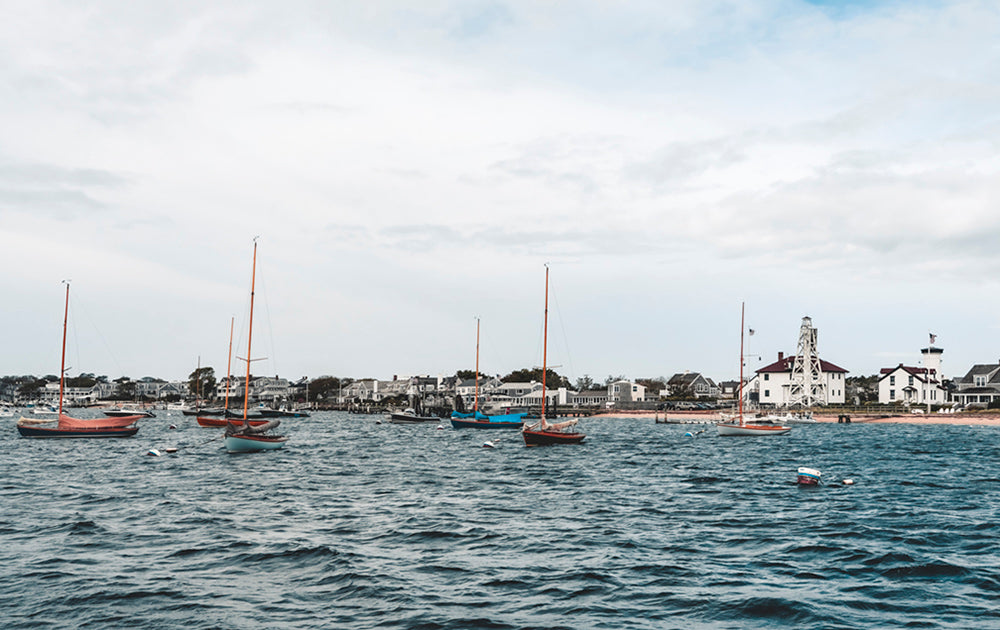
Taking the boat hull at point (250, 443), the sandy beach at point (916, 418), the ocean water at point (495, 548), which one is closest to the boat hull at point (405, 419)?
the sandy beach at point (916, 418)

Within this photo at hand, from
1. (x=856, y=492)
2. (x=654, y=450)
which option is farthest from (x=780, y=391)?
(x=856, y=492)

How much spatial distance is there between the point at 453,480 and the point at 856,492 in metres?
18.6

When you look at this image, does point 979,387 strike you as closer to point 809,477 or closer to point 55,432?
point 809,477

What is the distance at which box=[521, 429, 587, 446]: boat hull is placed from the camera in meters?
60.2

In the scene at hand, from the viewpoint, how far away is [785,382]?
5630 inches

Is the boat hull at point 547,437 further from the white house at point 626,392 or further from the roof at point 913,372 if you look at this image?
the white house at point 626,392

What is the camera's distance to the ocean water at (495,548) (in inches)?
604

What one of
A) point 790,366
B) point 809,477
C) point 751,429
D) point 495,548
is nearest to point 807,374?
point 790,366

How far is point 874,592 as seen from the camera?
55.8ft

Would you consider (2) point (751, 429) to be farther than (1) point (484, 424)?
No

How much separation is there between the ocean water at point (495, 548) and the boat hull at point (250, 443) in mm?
9004

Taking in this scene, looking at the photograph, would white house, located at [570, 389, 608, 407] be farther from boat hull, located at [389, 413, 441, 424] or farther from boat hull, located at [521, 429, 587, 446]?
boat hull, located at [521, 429, 587, 446]

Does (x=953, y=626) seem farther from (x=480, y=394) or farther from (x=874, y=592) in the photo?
(x=480, y=394)

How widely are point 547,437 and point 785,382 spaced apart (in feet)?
314
